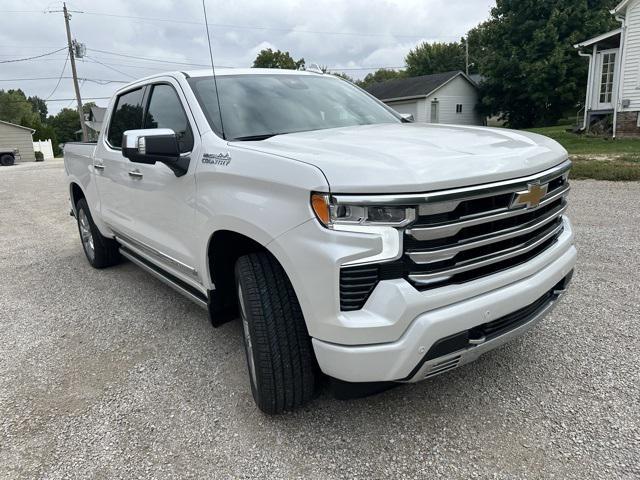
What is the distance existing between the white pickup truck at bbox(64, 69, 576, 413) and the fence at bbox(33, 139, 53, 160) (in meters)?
50.1

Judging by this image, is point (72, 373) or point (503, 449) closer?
point (503, 449)

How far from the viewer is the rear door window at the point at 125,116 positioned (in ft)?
13.1

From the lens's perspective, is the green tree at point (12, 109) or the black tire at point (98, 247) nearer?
the black tire at point (98, 247)

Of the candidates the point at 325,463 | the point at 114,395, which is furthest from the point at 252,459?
the point at 114,395

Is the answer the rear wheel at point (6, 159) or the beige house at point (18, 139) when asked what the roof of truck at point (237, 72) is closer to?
the rear wheel at point (6, 159)

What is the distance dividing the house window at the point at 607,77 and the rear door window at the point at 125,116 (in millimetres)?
19290

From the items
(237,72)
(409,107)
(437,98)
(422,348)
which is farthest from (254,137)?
(437,98)

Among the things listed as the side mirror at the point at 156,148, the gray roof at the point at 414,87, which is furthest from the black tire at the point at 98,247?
the gray roof at the point at 414,87

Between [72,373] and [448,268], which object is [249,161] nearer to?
[448,268]

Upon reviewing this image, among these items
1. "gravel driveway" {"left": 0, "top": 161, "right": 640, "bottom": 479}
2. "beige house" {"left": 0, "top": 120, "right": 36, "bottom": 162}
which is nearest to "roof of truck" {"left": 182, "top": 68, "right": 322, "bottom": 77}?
"gravel driveway" {"left": 0, "top": 161, "right": 640, "bottom": 479}

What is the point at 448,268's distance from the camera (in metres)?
2.00

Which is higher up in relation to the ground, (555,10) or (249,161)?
(555,10)

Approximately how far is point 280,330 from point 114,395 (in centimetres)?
128

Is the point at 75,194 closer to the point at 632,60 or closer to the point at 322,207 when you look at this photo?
the point at 322,207
